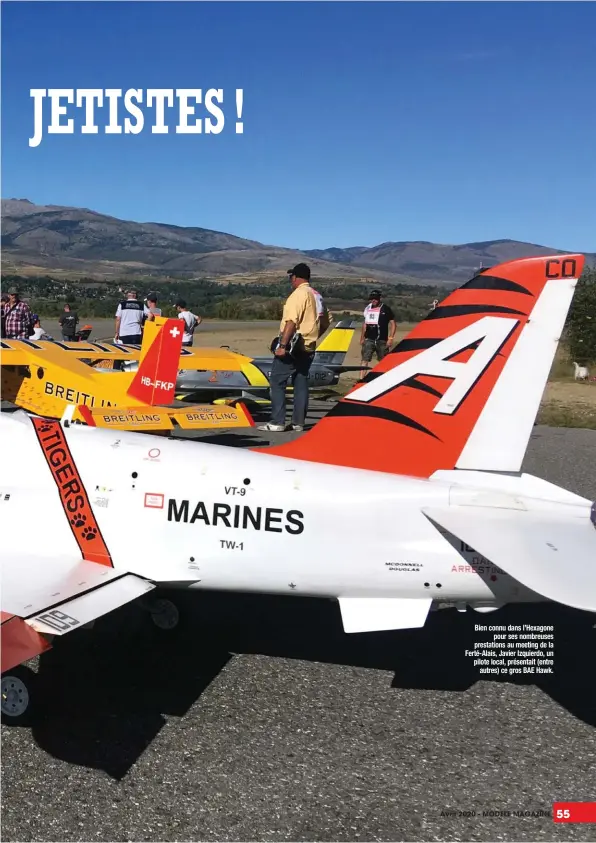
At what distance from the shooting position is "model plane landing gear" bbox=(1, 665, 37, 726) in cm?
445

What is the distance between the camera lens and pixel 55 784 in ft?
13.1

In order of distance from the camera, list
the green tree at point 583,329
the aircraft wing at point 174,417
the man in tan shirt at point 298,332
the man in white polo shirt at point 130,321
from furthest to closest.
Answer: the green tree at point 583,329
the man in white polo shirt at point 130,321
the man in tan shirt at point 298,332
the aircraft wing at point 174,417

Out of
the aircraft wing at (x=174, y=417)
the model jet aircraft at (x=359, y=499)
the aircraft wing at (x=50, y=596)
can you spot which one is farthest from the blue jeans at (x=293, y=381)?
the aircraft wing at (x=50, y=596)

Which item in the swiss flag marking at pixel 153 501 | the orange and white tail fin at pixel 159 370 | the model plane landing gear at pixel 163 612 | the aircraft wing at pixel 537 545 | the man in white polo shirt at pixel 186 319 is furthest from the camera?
the man in white polo shirt at pixel 186 319

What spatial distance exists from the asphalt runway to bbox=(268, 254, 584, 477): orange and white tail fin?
2.07ft

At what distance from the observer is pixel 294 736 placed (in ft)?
14.7

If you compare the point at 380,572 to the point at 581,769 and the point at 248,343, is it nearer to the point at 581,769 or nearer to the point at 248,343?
the point at 581,769

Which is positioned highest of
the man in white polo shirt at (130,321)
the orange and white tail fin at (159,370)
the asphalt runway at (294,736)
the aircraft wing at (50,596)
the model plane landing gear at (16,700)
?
the man in white polo shirt at (130,321)

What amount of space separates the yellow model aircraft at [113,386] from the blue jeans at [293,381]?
1576mm

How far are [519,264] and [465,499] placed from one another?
1.57 m

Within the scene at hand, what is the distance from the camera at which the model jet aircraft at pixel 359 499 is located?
14.9 feet

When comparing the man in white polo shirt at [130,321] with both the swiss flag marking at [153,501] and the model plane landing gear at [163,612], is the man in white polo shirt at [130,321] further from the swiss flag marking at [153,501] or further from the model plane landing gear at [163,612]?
the swiss flag marking at [153,501]

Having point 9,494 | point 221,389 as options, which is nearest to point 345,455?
point 9,494

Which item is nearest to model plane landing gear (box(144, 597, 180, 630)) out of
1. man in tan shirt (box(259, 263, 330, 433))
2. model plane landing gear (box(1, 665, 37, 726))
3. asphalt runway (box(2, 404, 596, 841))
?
asphalt runway (box(2, 404, 596, 841))
